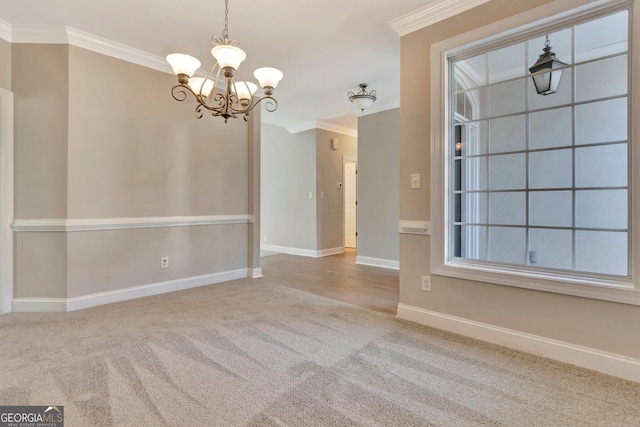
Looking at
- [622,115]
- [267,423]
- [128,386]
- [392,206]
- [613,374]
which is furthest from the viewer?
[392,206]

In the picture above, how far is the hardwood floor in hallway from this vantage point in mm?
3445

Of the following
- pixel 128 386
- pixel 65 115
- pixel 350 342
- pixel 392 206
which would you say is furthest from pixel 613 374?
pixel 65 115

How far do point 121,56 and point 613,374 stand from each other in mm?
4736

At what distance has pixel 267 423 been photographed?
1456 millimetres

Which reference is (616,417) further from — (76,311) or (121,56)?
(121,56)

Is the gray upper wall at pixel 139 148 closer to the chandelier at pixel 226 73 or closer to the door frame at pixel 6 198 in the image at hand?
the door frame at pixel 6 198

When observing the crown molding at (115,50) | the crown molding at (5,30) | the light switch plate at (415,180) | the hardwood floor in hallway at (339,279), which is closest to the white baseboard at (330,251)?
the hardwood floor in hallway at (339,279)

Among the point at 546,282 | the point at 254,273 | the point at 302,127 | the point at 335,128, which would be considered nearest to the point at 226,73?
the point at 546,282

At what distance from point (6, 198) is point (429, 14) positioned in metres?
4.02

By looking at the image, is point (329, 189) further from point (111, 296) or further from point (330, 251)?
point (111, 296)

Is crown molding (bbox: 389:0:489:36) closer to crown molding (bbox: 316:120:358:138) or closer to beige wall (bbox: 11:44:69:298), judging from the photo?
beige wall (bbox: 11:44:69:298)

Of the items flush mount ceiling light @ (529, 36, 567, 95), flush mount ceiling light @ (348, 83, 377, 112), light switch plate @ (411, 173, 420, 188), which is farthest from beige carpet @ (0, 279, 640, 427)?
flush mount ceiling light @ (348, 83, 377, 112)

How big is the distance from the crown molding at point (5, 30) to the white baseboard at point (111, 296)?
7.84 ft

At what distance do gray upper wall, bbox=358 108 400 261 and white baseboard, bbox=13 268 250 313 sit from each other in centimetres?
245
